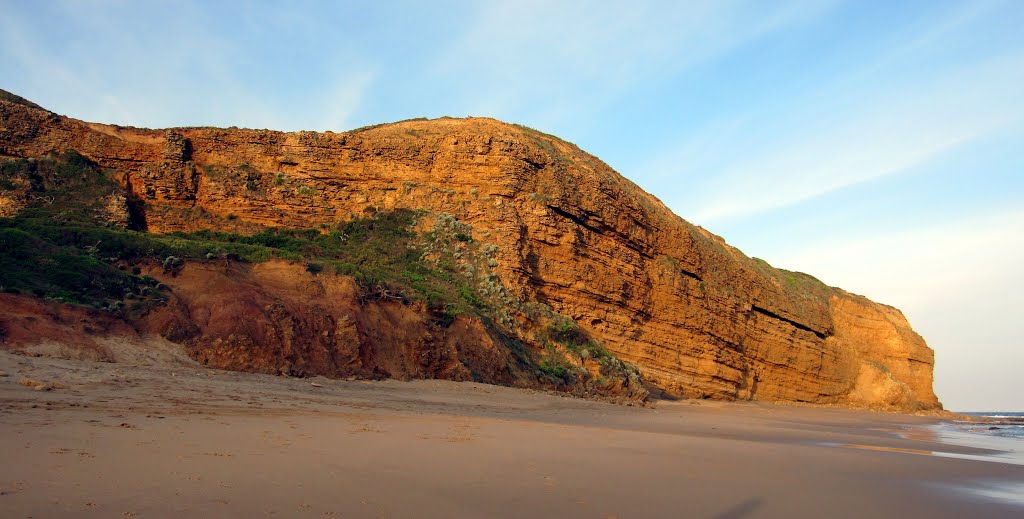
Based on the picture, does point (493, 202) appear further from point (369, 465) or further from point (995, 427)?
point (995, 427)

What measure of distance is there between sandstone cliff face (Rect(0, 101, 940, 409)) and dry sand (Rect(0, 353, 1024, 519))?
14.2m

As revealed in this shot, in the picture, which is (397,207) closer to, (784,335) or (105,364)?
(105,364)

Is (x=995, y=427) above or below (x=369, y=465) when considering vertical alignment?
above

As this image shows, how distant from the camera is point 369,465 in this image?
18.5ft

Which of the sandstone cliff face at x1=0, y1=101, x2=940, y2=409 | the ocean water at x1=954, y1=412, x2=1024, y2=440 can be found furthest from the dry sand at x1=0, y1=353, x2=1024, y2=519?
the sandstone cliff face at x1=0, y1=101, x2=940, y2=409

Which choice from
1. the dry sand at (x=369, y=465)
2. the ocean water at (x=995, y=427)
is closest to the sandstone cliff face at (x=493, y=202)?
the ocean water at (x=995, y=427)

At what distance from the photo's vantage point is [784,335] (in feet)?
113

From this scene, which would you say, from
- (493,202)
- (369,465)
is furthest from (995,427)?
(369,465)

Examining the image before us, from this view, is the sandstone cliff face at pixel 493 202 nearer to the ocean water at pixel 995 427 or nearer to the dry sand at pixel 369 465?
the ocean water at pixel 995 427

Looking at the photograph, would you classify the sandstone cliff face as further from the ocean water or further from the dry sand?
the dry sand

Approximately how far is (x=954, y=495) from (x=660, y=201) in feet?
98.5

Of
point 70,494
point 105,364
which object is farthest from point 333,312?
point 70,494

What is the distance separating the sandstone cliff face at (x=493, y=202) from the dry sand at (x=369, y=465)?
14.2 meters

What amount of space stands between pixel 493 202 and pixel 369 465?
64.4 feet
